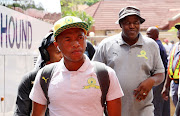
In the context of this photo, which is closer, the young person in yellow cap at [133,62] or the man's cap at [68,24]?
the man's cap at [68,24]

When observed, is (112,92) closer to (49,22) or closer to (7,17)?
(7,17)

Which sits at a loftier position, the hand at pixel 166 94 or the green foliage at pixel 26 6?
the green foliage at pixel 26 6

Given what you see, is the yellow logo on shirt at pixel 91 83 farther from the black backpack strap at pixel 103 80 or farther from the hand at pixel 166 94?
the hand at pixel 166 94

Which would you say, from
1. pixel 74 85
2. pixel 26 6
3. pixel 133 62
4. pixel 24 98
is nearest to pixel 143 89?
pixel 133 62

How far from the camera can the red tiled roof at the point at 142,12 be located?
44.8 meters

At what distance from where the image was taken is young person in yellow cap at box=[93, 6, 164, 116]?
5.01 metres

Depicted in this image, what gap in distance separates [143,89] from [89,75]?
1.87 meters

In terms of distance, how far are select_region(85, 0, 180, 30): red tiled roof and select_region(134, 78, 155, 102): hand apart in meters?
39.3

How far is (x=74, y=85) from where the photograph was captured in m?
3.04

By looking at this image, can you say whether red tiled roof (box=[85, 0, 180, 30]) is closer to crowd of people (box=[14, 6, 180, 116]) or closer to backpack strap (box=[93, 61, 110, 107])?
crowd of people (box=[14, 6, 180, 116])

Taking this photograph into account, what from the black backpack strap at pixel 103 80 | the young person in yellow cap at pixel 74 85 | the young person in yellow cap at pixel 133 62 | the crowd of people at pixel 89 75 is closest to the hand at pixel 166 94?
the crowd of people at pixel 89 75

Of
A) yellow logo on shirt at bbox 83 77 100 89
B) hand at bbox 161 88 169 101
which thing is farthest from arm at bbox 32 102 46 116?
hand at bbox 161 88 169 101

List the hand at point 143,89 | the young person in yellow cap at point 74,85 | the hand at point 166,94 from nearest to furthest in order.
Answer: the young person in yellow cap at point 74,85, the hand at point 143,89, the hand at point 166,94

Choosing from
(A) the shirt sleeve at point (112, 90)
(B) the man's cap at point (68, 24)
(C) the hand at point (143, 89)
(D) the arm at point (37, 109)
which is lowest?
(C) the hand at point (143, 89)
